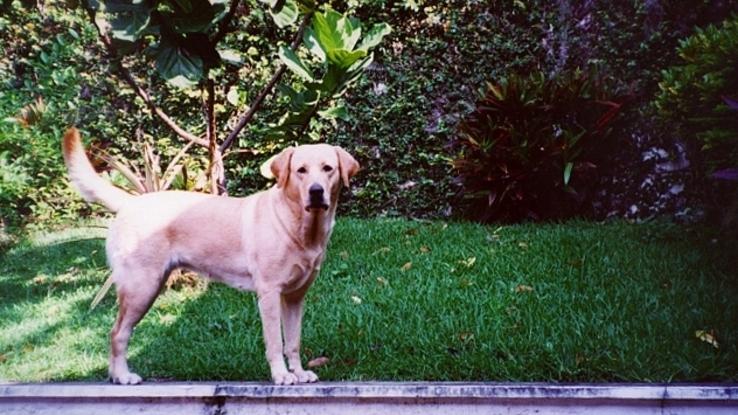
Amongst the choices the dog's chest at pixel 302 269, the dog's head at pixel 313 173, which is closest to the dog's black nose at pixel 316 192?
the dog's head at pixel 313 173

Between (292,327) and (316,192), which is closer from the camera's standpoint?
(316,192)

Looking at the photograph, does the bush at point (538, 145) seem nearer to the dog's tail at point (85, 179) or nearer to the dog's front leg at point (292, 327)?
the dog's front leg at point (292, 327)

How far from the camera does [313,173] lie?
9.51ft

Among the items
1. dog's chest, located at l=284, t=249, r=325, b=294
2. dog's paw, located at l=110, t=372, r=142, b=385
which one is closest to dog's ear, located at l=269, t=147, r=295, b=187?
dog's chest, located at l=284, t=249, r=325, b=294

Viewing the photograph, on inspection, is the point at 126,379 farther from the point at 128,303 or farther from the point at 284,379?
the point at 284,379

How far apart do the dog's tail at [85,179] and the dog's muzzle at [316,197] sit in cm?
106

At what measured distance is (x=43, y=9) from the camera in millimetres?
8594

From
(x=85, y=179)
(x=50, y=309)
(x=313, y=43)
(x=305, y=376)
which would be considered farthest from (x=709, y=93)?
(x=50, y=309)

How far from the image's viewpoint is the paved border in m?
2.68

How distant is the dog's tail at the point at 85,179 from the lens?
10.7 feet

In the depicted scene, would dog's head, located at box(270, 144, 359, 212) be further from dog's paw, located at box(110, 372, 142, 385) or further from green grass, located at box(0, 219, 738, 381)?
dog's paw, located at box(110, 372, 142, 385)

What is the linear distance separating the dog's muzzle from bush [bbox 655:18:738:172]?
8.74ft

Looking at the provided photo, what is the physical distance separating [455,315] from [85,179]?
2.27m

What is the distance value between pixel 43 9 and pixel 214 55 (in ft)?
17.8
